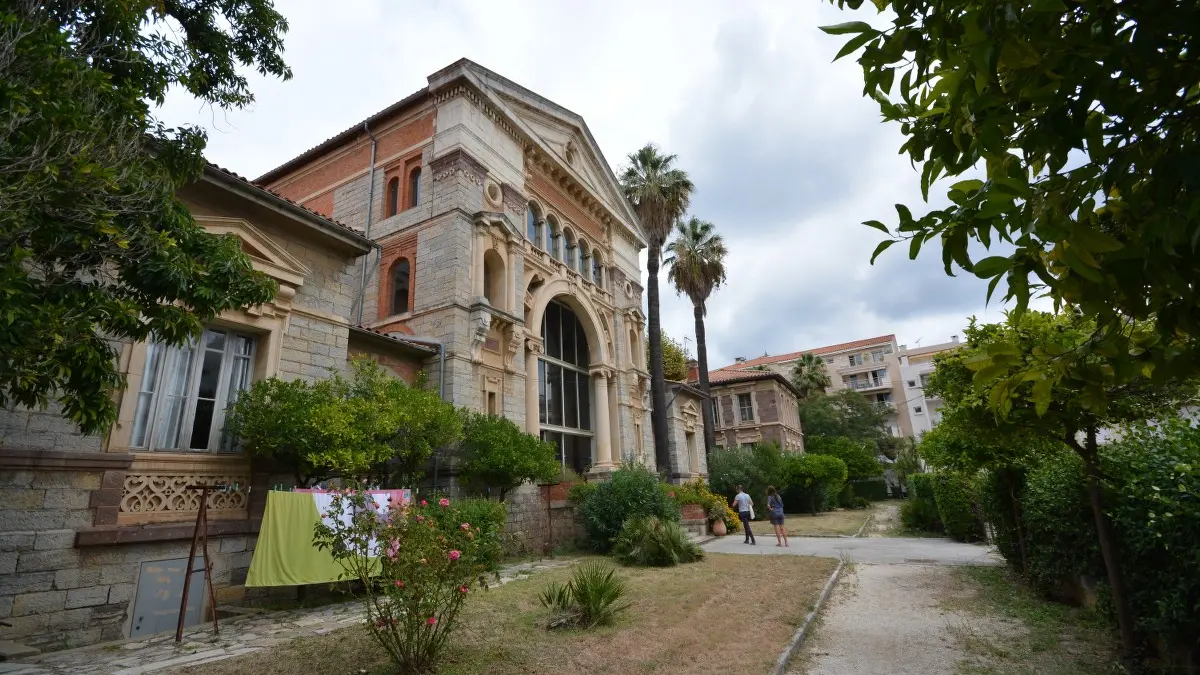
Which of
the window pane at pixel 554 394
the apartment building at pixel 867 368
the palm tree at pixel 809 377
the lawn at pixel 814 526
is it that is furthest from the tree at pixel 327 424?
the apartment building at pixel 867 368

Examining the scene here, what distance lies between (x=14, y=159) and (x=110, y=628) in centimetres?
578

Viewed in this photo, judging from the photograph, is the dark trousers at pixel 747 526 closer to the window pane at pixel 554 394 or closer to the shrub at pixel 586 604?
the window pane at pixel 554 394

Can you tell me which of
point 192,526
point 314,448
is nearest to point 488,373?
point 314,448

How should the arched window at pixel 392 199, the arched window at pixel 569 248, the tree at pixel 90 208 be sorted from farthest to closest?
the arched window at pixel 569 248 → the arched window at pixel 392 199 → the tree at pixel 90 208

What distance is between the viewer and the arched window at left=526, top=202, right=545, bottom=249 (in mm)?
18719

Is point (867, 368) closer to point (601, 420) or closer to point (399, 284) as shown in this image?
point (601, 420)

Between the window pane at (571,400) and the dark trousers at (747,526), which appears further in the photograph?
the window pane at (571,400)

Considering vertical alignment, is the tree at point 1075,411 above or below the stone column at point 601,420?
below

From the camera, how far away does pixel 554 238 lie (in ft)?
66.3

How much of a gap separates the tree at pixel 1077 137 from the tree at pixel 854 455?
1423 inches

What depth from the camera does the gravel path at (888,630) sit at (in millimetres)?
5391

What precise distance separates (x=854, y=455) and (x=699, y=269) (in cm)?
1823

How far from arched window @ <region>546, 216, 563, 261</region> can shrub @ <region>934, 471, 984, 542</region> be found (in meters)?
13.3

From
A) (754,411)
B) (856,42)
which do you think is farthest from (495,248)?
(754,411)
